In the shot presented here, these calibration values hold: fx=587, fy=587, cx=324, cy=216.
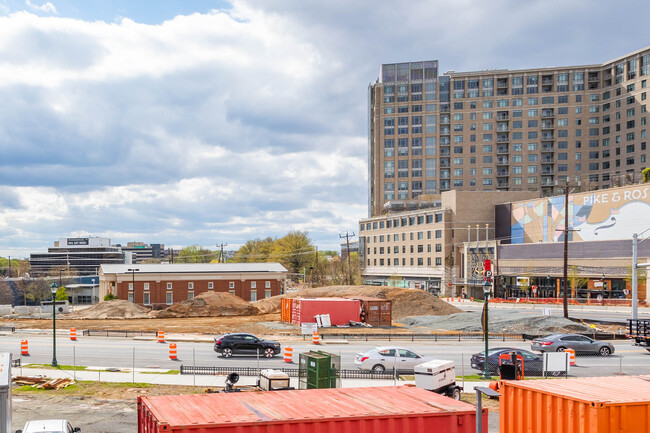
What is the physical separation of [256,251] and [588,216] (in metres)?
110

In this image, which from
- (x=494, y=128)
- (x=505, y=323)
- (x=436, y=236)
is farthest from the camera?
(x=494, y=128)

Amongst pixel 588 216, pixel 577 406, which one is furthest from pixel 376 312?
pixel 588 216

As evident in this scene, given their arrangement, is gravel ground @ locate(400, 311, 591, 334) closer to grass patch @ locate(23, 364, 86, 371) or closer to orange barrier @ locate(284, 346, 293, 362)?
orange barrier @ locate(284, 346, 293, 362)

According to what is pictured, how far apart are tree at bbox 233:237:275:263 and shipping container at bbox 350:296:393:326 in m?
112

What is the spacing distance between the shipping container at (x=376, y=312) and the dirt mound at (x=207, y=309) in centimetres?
1998

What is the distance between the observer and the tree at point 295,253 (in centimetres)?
16100

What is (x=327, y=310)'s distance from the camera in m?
53.9

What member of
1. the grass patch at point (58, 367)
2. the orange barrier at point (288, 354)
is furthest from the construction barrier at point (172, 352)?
the orange barrier at point (288, 354)

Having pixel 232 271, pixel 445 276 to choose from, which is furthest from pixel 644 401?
pixel 445 276

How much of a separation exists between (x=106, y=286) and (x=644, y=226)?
3027 inches

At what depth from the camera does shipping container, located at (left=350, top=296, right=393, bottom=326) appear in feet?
181

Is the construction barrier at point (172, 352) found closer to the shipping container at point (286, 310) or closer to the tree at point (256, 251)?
the shipping container at point (286, 310)

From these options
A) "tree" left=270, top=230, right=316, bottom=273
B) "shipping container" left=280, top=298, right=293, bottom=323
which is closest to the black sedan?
"shipping container" left=280, top=298, right=293, bottom=323

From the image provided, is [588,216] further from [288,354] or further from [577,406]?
[577,406]
